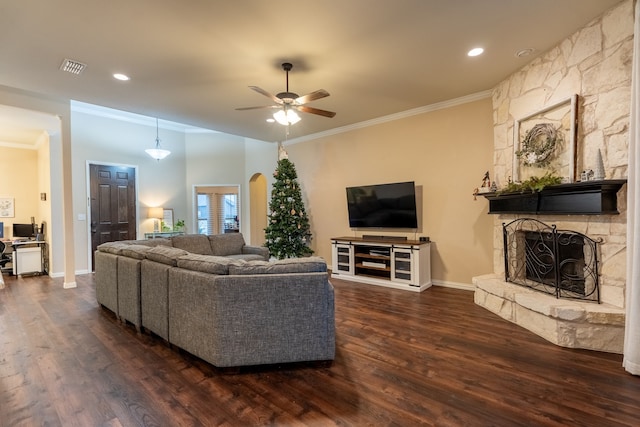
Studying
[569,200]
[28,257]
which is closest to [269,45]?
[569,200]

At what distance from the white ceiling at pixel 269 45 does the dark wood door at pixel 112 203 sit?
2.94 meters

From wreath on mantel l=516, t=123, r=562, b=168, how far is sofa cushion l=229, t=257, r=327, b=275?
2814mm

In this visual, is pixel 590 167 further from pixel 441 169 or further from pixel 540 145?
pixel 441 169

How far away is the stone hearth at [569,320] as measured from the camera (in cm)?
264

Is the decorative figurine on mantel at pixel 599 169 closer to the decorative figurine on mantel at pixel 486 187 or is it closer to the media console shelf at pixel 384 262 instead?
the decorative figurine on mantel at pixel 486 187

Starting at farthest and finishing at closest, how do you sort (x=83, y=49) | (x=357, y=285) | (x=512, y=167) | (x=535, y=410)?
1. (x=357, y=285)
2. (x=512, y=167)
3. (x=83, y=49)
4. (x=535, y=410)

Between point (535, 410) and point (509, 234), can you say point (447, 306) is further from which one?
point (535, 410)

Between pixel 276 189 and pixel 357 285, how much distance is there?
2.59 m

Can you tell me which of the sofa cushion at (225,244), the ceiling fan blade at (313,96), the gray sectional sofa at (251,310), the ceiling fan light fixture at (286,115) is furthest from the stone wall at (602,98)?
the sofa cushion at (225,244)

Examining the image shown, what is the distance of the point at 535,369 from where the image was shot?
7.91ft

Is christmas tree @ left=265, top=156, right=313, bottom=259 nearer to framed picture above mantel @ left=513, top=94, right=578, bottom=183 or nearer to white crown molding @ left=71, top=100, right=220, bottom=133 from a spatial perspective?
white crown molding @ left=71, top=100, right=220, bottom=133

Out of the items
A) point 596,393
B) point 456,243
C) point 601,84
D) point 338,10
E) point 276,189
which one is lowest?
point 596,393

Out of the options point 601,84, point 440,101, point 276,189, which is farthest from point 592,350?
point 276,189

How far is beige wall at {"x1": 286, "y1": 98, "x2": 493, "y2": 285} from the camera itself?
453cm
